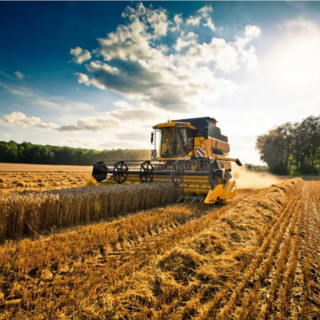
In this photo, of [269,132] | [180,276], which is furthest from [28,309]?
[269,132]

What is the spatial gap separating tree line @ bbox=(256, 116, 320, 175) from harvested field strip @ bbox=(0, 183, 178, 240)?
135 feet

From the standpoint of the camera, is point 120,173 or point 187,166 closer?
point 187,166

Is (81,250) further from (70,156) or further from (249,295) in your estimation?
(70,156)

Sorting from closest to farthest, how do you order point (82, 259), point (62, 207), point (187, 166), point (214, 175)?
point (82, 259)
point (62, 207)
point (214, 175)
point (187, 166)

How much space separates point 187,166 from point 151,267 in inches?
225

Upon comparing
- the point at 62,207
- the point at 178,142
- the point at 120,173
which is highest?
the point at 178,142

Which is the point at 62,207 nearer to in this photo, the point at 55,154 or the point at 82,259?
the point at 82,259

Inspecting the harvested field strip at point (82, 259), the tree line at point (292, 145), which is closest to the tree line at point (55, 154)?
the tree line at point (292, 145)

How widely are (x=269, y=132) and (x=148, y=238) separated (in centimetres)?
4707

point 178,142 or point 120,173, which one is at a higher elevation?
point 178,142

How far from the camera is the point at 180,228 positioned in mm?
4348

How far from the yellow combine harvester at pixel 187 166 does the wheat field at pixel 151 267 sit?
226 cm

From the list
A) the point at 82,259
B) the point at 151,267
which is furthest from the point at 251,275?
the point at 82,259

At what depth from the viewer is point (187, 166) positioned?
821 centimetres
